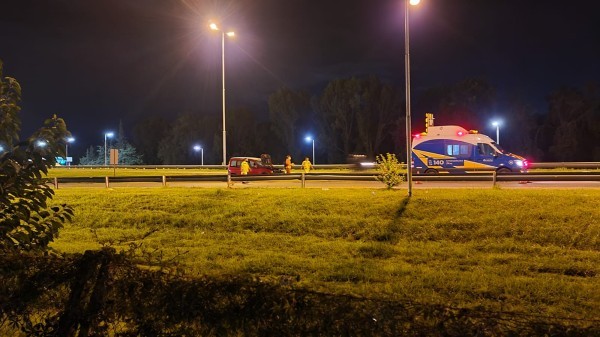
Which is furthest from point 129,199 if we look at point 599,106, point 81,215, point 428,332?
point 599,106

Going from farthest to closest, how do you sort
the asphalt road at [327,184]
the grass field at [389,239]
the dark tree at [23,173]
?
the asphalt road at [327,184]
the grass field at [389,239]
the dark tree at [23,173]

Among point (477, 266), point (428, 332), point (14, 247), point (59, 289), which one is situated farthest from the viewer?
point (477, 266)

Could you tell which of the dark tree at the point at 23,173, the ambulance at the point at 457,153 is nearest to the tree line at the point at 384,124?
the ambulance at the point at 457,153

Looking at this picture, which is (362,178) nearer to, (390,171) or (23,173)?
(390,171)

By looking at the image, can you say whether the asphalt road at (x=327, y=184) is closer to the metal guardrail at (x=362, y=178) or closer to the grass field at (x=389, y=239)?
the metal guardrail at (x=362, y=178)

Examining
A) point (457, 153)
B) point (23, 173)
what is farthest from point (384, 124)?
point (23, 173)

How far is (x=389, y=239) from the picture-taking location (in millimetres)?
11359

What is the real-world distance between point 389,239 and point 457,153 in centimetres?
1807

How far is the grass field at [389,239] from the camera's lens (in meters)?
7.58

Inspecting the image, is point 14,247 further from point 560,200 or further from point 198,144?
point 198,144

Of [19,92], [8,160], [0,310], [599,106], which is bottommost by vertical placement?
[0,310]

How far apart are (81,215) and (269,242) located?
23.3 feet

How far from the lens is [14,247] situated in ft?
13.9

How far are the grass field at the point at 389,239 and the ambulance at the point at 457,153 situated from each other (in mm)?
13274
